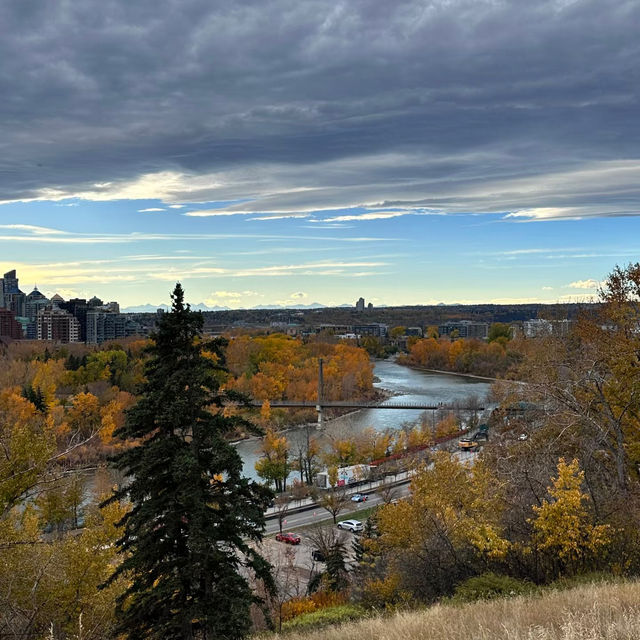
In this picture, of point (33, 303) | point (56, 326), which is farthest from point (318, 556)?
point (33, 303)

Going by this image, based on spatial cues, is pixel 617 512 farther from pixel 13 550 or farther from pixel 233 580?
pixel 13 550

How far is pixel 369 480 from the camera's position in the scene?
37.4 metres

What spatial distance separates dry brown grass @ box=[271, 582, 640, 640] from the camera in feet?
18.4

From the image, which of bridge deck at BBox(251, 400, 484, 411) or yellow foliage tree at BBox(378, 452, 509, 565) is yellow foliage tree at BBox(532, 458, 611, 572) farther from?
bridge deck at BBox(251, 400, 484, 411)

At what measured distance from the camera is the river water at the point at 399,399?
1972 inches

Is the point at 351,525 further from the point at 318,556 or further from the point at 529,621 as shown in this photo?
the point at 529,621

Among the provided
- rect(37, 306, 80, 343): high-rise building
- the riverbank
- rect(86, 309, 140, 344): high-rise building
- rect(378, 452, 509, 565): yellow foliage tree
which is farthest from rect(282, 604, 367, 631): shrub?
rect(86, 309, 140, 344): high-rise building

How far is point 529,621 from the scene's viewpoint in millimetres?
6773

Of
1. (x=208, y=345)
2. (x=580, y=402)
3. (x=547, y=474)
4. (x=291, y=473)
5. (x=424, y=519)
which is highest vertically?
(x=208, y=345)

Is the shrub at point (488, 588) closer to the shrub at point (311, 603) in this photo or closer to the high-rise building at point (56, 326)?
the shrub at point (311, 603)

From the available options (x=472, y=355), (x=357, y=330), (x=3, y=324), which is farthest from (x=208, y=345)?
(x=357, y=330)

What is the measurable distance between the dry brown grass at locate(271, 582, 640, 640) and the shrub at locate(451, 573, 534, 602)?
1.39 meters

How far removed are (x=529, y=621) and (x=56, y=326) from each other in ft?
459

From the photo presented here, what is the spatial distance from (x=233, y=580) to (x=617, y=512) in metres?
6.18
